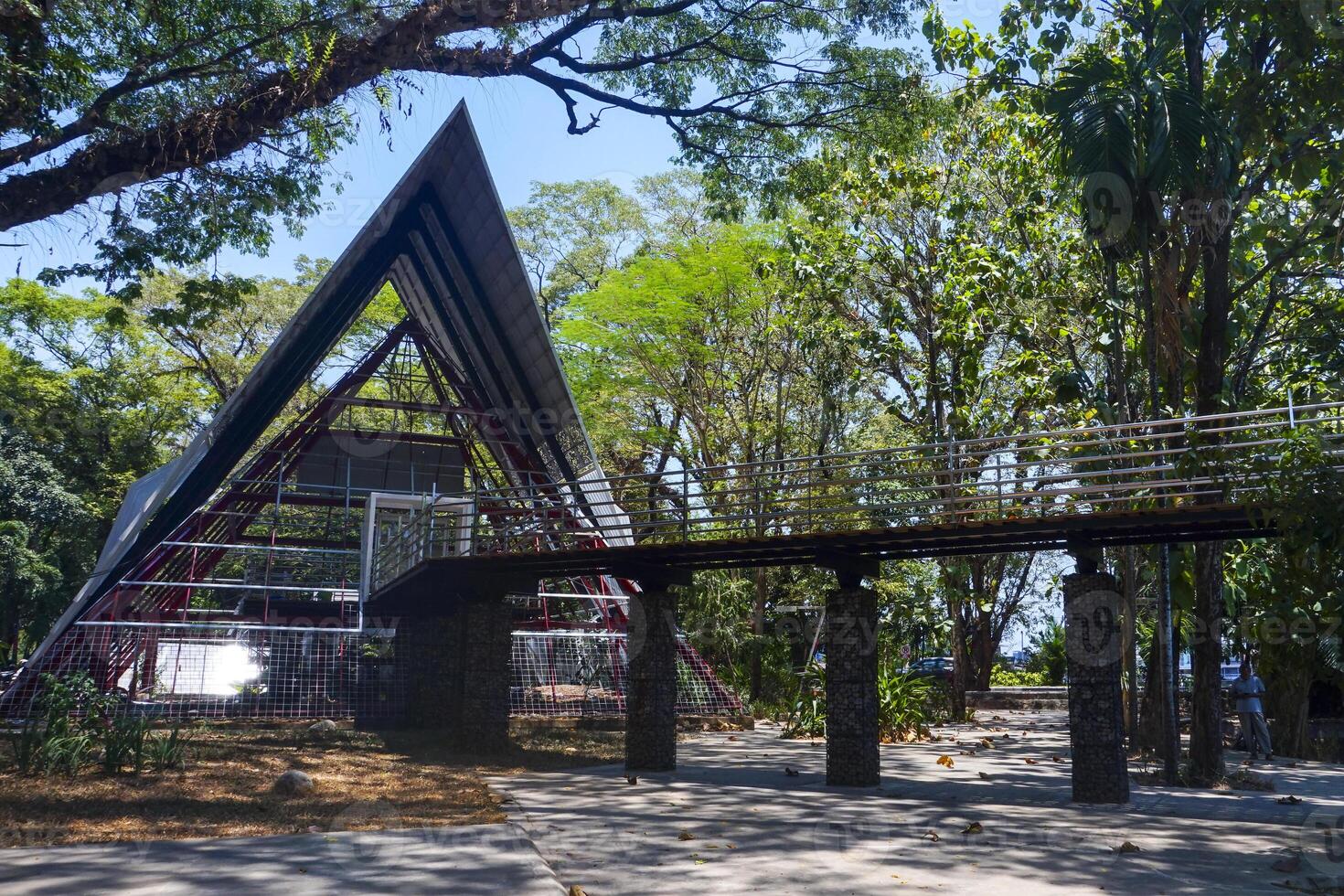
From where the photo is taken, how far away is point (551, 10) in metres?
11.2

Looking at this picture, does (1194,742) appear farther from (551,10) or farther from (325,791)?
(551,10)

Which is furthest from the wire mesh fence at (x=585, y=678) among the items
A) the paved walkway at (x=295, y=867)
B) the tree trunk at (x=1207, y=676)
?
the paved walkway at (x=295, y=867)

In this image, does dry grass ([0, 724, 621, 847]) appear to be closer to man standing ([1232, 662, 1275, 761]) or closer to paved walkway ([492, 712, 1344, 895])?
paved walkway ([492, 712, 1344, 895])

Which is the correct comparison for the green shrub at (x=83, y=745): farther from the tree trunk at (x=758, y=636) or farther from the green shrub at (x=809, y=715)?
the tree trunk at (x=758, y=636)

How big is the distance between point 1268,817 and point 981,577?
16.2 metres

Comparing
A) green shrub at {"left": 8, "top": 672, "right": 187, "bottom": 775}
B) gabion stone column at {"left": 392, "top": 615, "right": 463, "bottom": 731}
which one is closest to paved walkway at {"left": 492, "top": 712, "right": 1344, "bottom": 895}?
green shrub at {"left": 8, "top": 672, "right": 187, "bottom": 775}

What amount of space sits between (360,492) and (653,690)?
12900 millimetres

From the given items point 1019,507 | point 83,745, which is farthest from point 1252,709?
point 83,745

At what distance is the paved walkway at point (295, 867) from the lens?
25.4ft

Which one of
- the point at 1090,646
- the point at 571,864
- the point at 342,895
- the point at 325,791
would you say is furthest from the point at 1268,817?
the point at 325,791

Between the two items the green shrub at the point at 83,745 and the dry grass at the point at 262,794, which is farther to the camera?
the green shrub at the point at 83,745

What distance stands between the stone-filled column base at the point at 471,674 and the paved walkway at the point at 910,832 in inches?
110

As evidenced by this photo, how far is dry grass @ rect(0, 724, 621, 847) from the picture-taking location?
10.1 m

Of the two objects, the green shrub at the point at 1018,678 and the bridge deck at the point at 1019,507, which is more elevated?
the bridge deck at the point at 1019,507
